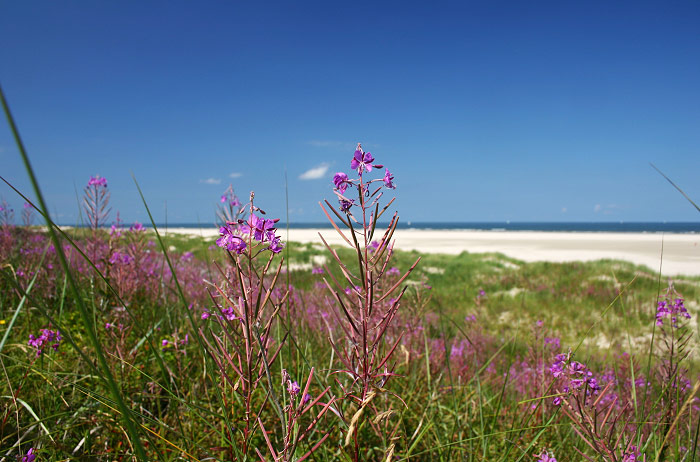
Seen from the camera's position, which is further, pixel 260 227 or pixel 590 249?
pixel 590 249

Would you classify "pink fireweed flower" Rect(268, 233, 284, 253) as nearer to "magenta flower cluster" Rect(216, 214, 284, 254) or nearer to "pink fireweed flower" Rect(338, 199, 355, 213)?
"magenta flower cluster" Rect(216, 214, 284, 254)

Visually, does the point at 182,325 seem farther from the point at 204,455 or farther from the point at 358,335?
the point at 358,335

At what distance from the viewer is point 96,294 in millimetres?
3514

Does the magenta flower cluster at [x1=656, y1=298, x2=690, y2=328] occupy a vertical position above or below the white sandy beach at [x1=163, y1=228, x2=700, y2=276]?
above

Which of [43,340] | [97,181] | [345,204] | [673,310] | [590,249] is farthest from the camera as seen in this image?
[590,249]

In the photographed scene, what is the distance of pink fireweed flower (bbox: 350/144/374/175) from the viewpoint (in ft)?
3.74

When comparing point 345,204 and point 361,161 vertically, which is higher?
point 361,161

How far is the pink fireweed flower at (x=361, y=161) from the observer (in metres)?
1.14

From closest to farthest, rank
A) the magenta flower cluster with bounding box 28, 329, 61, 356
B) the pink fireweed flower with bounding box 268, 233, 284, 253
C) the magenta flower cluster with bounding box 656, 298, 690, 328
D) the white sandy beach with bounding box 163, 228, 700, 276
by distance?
1. the pink fireweed flower with bounding box 268, 233, 284, 253
2. the magenta flower cluster with bounding box 656, 298, 690, 328
3. the magenta flower cluster with bounding box 28, 329, 61, 356
4. the white sandy beach with bounding box 163, 228, 700, 276

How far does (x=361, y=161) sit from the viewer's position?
1154 millimetres

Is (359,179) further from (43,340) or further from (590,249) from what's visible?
(590,249)

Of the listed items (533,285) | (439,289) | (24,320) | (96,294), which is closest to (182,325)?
(96,294)

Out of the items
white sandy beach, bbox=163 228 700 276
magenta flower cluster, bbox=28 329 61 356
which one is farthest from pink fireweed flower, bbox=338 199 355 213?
white sandy beach, bbox=163 228 700 276

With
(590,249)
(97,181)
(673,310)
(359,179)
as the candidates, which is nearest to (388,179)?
(359,179)
